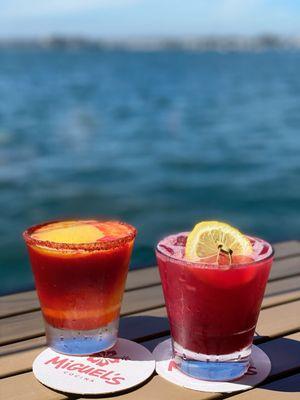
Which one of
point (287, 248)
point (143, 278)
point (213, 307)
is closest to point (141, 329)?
point (213, 307)

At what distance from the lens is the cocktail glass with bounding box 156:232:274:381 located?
4.99 feet

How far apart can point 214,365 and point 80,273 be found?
370 millimetres

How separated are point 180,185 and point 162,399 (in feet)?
47.2

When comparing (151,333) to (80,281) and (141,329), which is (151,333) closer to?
(141,329)

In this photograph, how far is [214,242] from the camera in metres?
1.56

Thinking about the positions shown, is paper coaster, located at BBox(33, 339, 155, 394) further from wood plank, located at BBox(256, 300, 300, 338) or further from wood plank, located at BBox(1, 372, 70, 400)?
wood plank, located at BBox(256, 300, 300, 338)

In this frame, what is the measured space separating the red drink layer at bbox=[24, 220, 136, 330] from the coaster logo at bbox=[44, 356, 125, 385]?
0.27ft

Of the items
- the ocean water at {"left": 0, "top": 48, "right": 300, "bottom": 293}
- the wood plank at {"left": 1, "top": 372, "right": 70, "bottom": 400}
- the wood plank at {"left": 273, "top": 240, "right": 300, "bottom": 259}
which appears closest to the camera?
the wood plank at {"left": 1, "top": 372, "right": 70, "bottom": 400}

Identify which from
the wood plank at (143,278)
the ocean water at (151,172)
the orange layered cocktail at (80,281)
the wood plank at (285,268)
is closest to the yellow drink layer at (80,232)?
the orange layered cocktail at (80,281)

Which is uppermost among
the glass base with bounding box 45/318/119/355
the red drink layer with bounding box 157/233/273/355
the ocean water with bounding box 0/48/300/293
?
the red drink layer with bounding box 157/233/273/355

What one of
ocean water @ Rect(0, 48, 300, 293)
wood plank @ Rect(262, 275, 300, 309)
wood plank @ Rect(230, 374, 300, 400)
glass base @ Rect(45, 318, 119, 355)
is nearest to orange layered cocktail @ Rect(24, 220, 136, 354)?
glass base @ Rect(45, 318, 119, 355)

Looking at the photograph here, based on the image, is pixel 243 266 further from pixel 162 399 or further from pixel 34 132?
pixel 34 132

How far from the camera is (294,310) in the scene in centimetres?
203

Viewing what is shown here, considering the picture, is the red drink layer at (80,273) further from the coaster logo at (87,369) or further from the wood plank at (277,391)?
the wood plank at (277,391)
